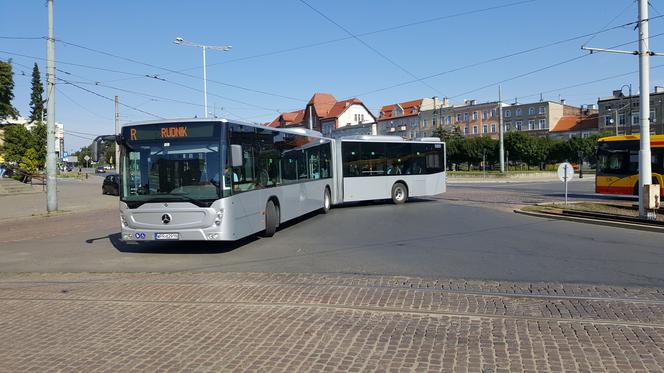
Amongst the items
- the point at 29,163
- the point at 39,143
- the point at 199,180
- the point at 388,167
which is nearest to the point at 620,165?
the point at 388,167

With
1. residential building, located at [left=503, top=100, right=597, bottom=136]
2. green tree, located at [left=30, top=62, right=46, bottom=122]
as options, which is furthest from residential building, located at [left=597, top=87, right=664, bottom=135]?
green tree, located at [left=30, top=62, right=46, bottom=122]

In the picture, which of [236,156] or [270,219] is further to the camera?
[270,219]

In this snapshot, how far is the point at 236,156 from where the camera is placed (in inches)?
425

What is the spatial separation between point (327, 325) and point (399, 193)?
17492 mm

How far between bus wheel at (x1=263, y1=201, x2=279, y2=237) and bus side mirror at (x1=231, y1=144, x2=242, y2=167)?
2.22 m

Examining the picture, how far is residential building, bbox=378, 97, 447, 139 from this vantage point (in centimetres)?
12356

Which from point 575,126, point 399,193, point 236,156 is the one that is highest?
point 575,126

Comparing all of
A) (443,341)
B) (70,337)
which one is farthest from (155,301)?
(443,341)

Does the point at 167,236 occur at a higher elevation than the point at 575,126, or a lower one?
lower

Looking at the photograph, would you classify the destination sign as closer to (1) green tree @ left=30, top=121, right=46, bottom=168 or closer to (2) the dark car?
(2) the dark car

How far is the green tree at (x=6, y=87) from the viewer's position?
161 feet

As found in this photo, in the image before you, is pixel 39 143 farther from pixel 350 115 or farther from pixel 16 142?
pixel 350 115

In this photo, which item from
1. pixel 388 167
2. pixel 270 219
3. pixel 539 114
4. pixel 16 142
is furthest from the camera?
pixel 539 114

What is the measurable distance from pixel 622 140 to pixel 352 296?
869 inches
